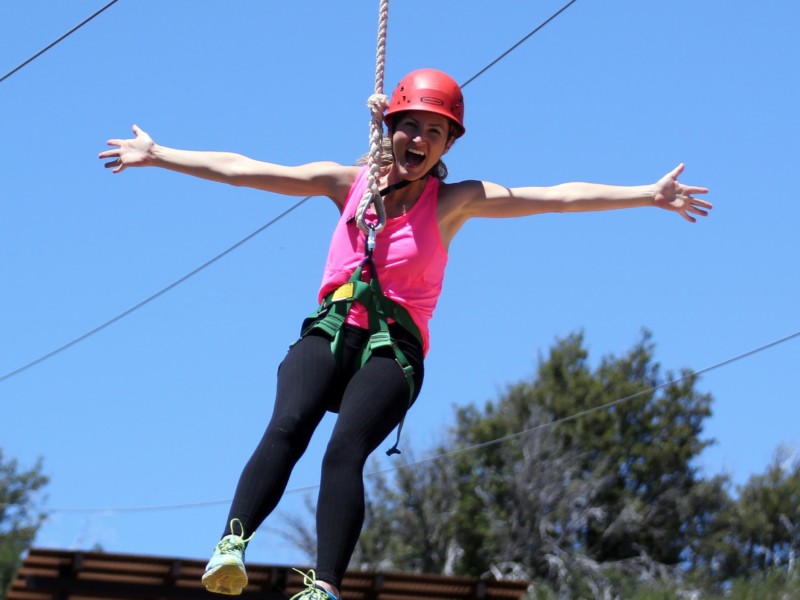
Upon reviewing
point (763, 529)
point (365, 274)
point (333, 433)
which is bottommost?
point (333, 433)

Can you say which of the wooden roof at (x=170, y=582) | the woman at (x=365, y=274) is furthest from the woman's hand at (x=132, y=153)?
the wooden roof at (x=170, y=582)

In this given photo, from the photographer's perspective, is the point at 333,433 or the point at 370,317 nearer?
the point at 333,433

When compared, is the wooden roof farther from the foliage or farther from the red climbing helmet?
the foliage

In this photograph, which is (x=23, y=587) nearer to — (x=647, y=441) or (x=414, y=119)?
(x=414, y=119)

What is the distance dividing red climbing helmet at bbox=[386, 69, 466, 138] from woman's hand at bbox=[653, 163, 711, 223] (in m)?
0.71

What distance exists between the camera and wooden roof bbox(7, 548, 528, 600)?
36.4 feet

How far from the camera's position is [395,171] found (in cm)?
504

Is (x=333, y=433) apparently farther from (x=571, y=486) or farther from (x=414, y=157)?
(x=571, y=486)

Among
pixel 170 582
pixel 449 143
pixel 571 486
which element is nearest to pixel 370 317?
pixel 449 143

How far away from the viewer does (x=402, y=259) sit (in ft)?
15.9

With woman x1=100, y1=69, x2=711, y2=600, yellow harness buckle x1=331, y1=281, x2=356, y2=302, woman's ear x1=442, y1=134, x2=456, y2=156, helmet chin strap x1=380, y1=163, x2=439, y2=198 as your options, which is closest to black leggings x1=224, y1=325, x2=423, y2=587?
woman x1=100, y1=69, x2=711, y2=600

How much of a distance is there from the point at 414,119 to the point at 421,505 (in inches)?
941

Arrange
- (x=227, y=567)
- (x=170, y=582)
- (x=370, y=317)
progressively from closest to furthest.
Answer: (x=227, y=567) < (x=370, y=317) < (x=170, y=582)

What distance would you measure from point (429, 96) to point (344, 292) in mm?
701
